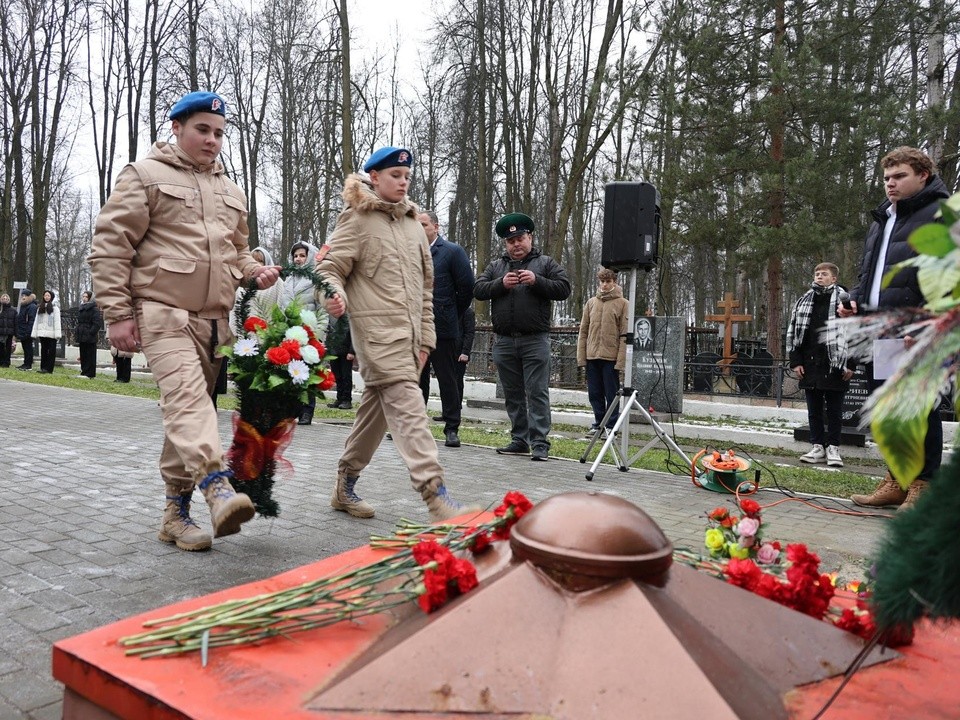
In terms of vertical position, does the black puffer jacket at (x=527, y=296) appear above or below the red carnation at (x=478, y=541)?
above

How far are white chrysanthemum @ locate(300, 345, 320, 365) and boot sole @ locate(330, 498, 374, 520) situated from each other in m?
1.14

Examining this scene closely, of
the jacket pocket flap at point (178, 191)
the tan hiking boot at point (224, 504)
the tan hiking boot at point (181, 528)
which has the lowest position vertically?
the tan hiking boot at point (181, 528)

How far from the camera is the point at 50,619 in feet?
9.39

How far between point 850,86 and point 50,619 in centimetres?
1791

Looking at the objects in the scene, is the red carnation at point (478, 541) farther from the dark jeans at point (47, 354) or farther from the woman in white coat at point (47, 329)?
the dark jeans at point (47, 354)

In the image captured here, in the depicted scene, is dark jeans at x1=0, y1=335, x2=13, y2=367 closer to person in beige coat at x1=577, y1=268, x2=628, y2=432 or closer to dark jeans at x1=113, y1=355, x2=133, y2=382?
dark jeans at x1=113, y1=355, x2=133, y2=382

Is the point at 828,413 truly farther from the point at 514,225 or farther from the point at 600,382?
the point at 514,225

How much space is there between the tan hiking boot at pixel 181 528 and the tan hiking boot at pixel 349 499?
971 mm

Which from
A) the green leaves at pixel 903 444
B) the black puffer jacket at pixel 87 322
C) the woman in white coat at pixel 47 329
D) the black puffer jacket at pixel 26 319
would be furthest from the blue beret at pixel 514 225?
the black puffer jacket at pixel 26 319

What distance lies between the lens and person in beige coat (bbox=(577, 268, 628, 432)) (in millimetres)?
9797

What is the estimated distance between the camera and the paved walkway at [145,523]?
2.94 m

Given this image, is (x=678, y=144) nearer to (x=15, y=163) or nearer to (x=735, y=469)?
(x=735, y=469)

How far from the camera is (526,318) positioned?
7336 mm

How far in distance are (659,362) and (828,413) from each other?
3.71 m
